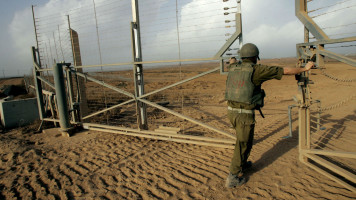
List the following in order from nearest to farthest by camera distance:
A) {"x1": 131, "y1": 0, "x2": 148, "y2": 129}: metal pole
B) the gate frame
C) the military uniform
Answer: the gate frame, the military uniform, {"x1": 131, "y1": 0, "x2": 148, "y2": 129}: metal pole

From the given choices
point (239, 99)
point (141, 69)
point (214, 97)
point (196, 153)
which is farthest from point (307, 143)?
point (214, 97)

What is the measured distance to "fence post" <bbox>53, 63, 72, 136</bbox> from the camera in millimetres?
5547

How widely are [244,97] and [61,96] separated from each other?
482 centimetres

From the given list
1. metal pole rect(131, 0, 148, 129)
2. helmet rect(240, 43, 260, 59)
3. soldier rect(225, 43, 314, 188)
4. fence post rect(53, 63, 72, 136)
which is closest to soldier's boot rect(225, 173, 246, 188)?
soldier rect(225, 43, 314, 188)

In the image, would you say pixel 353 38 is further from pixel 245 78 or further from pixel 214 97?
pixel 214 97

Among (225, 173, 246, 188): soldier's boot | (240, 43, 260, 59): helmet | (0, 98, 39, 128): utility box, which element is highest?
(240, 43, 260, 59): helmet

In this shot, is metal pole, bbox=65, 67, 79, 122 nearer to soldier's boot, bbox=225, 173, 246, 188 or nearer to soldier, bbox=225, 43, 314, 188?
soldier, bbox=225, 43, 314, 188

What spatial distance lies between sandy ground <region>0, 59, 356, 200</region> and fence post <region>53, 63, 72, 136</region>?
0.38 meters

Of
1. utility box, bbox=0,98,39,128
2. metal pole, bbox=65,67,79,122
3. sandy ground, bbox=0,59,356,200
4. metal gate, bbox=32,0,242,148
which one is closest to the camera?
sandy ground, bbox=0,59,356,200

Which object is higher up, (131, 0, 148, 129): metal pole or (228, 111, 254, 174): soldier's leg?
(131, 0, 148, 129): metal pole

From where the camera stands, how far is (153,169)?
3689 millimetres

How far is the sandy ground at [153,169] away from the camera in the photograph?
9.70 feet

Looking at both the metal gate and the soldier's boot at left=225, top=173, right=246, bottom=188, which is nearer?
the soldier's boot at left=225, top=173, right=246, bottom=188

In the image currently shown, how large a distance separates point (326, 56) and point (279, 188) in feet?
6.16
